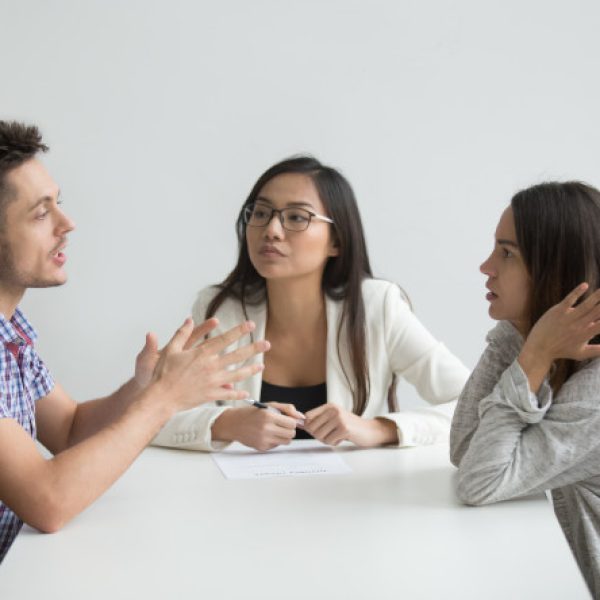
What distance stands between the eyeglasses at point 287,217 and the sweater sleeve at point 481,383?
2.44 feet

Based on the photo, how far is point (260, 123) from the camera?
346cm

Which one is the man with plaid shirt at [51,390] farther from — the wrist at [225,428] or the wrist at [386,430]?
the wrist at [386,430]

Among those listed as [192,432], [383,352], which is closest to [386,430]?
[192,432]

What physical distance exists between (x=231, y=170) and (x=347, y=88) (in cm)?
54

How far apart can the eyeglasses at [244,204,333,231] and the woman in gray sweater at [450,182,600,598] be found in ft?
2.53

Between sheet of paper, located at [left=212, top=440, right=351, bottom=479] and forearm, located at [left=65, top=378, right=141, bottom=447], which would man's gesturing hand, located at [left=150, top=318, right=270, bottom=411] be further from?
forearm, located at [left=65, top=378, right=141, bottom=447]

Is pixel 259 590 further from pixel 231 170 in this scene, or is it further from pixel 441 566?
pixel 231 170

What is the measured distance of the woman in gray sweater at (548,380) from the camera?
152 cm

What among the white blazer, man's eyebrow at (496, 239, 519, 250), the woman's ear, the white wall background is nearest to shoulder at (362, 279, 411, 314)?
the white blazer

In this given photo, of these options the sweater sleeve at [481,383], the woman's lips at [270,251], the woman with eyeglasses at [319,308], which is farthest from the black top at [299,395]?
the sweater sleeve at [481,383]

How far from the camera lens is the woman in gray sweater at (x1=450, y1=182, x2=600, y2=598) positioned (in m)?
1.52

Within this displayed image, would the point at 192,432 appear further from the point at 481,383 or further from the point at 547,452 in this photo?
the point at 547,452

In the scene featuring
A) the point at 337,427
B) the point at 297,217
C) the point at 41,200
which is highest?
the point at 41,200

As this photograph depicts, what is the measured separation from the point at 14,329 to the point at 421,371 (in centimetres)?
105
